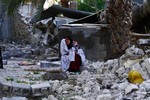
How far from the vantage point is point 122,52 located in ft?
41.5

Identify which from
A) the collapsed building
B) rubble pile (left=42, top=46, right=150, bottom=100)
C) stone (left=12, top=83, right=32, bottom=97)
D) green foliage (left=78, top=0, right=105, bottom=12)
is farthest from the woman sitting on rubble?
green foliage (left=78, top=0, right=105, bottom=12)

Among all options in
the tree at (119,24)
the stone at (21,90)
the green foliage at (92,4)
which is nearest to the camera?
the stone at (21,90)

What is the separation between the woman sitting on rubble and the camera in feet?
34.2

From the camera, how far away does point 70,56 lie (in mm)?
10508

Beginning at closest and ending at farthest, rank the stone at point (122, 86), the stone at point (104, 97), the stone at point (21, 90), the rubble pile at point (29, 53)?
the stone at point (104, 97) < the stone at point (122, 86) < the stone at point (21, 90) < the rubble pile at point (29, 53)

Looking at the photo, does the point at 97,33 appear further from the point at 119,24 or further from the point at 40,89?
the point at 40,89

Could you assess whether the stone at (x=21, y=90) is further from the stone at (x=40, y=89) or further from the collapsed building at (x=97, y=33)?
the collapsed building at (x=97, y=33)

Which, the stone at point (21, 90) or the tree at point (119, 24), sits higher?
the tree at point (119, 24)

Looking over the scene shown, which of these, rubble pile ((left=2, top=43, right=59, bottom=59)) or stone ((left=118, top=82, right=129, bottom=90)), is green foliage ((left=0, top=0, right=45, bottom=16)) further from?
rubble pile ((left=2, top=43, right=59, bottom=59))

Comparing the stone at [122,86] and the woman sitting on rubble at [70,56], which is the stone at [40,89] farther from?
the woman sitting on rubble at [70,56]

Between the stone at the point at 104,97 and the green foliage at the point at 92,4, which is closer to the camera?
the stone at the point at 104,97

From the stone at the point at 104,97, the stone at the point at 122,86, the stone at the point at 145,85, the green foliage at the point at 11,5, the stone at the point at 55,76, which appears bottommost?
the stone at the point at 55,76

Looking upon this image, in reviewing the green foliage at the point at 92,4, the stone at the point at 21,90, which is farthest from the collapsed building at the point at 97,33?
the stone at the point at 21,90

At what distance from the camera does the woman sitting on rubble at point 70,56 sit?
10.4m
